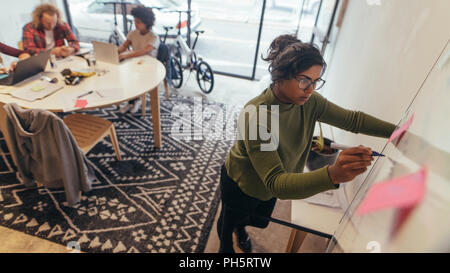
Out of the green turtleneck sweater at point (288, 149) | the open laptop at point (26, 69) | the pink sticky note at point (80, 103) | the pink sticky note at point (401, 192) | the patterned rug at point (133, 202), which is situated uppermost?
the pink sticky note at point (401, 192)

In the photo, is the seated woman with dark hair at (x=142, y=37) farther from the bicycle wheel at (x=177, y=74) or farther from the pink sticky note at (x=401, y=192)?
the pink sticky note at (x=401, y=192)

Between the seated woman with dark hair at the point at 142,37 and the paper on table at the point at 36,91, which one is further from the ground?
the seated woman with dark hair at the point at 142,37

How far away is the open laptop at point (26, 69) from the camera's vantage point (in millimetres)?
1942

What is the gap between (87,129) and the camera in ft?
6.88

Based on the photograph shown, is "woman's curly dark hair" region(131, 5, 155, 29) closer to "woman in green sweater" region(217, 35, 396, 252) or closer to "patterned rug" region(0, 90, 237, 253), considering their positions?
"patterned rug" region(0, 90, 237, 253)

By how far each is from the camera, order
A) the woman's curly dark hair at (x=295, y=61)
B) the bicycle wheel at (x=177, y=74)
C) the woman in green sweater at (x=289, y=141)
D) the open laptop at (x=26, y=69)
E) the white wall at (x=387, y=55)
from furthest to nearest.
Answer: the bicycle wheel at (x=177, y=74), the open laptop at (x=26, y=69), the white wall at (x=387, y=55), the woman's curly dark hair at (x=295, y=61), the woman in green sweater at (x=289, y=141)

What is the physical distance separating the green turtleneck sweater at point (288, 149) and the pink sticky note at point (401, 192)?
35 centimetres

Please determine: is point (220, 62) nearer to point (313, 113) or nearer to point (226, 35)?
point (226, 35)

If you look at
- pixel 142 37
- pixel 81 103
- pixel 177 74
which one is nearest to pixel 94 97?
pixel 81 103

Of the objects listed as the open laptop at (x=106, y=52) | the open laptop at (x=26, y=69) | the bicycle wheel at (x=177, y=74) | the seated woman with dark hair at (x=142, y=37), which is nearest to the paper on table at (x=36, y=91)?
the open laptop at (x=26, y=69)

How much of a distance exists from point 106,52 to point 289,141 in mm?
2268

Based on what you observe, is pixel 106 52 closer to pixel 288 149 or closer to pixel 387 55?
pixel 288 149

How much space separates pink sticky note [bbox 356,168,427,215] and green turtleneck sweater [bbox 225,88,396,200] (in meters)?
0.35

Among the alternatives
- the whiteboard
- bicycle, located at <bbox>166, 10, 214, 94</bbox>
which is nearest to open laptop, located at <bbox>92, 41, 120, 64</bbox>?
bicycle, located at <bbox>166, 10, 214, 94</bbox>
